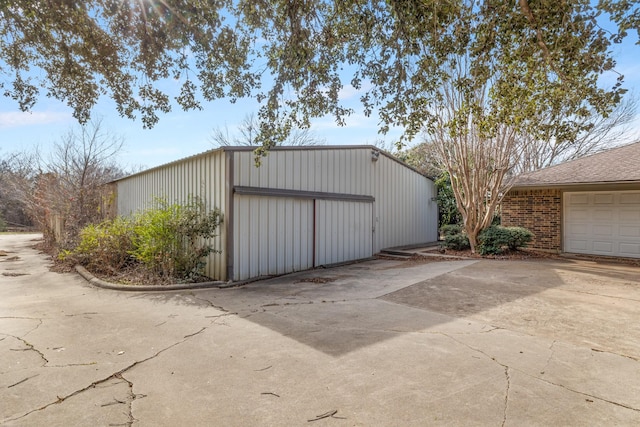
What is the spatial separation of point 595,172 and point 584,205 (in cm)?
110

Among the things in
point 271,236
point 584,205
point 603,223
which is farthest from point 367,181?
point 603,223

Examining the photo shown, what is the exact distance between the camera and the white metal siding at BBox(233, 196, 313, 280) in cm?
770

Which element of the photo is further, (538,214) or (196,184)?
(538,214)

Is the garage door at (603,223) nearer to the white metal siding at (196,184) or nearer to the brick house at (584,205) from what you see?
the brick house at (584,205)

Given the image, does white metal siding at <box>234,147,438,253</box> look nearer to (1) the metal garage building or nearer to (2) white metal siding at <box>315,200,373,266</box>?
(1) the metal garage building

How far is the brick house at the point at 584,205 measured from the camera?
10484 millimetres

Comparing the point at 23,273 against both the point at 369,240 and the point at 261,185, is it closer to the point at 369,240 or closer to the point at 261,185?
the point at 261,185

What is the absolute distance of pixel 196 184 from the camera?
28.1 ft

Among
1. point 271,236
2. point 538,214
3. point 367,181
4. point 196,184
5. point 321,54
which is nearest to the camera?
point 321,54

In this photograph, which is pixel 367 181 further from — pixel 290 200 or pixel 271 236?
pixel 271 236

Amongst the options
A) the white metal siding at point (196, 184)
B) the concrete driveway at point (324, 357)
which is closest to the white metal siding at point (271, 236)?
the white metal siding at point (196, 184)

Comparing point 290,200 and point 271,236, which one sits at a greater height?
point 290,200

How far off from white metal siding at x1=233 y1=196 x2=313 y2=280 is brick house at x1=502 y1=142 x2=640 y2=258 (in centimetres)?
801

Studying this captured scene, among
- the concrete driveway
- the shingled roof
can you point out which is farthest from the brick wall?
the concrete driveway
